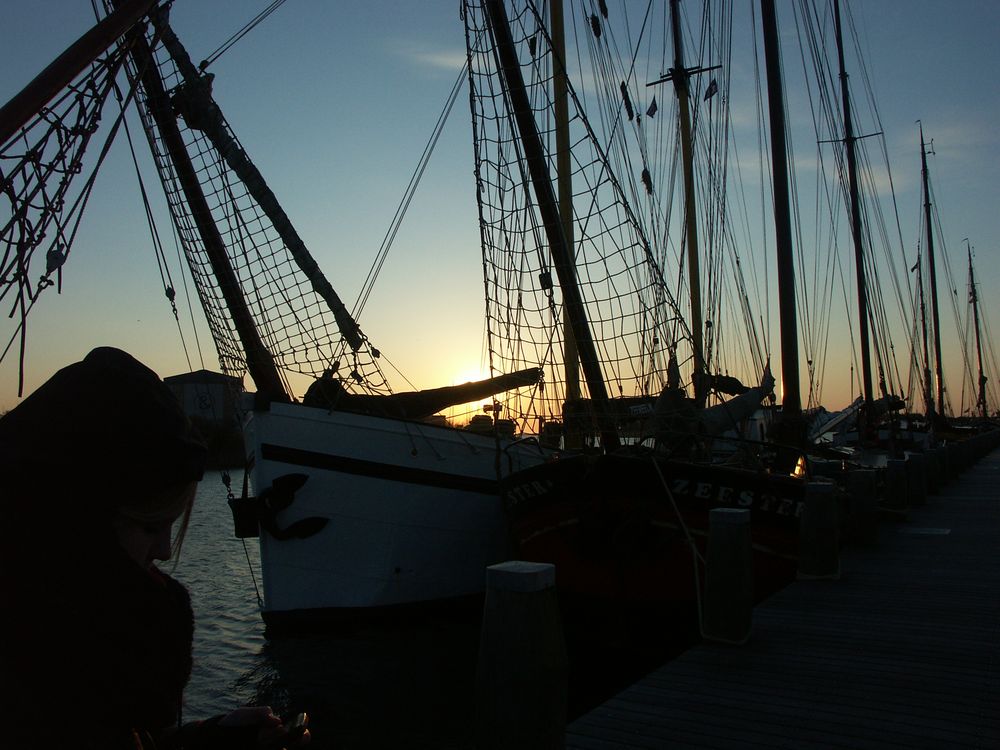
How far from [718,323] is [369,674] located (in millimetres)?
16002

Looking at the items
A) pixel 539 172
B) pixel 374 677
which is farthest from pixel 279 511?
pixel 539 172

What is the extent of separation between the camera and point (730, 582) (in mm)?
6270

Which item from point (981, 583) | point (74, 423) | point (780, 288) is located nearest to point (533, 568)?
point (74, 423)

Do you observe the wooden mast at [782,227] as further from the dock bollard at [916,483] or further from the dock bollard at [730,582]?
the dock bollard at [730,582]

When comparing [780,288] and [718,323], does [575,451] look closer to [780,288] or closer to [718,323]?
[780,288]

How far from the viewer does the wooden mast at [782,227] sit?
43.7ft

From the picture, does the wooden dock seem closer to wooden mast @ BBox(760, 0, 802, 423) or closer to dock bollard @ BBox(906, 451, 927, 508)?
wooden mast @ BBox(760, 0, 802, 423)

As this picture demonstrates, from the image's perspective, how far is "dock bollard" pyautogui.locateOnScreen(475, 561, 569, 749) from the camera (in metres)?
3.69

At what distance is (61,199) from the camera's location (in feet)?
14.7

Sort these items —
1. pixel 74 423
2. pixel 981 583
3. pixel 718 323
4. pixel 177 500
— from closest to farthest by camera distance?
pixel 74 423 < pixel 177 500 < pixel 981 583 < pixel 718 323

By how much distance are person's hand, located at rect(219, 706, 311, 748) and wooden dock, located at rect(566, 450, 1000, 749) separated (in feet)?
10.4

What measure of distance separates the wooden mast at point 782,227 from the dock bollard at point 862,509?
1719mm

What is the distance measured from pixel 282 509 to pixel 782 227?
376 inches

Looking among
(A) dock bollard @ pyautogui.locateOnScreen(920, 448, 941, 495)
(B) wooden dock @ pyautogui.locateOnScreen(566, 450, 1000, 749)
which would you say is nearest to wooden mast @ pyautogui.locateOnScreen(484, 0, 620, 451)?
(B) wooden dock @ pyautogui.locateOnScreen(566, 450, 1000, 749)
